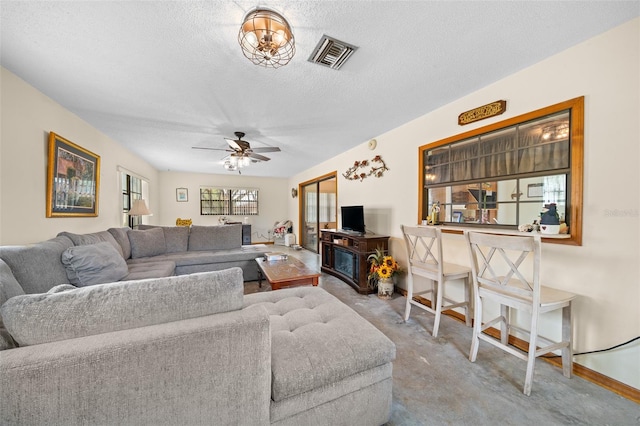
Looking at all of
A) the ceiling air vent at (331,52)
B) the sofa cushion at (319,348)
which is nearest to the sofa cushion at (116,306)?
the sofa cushion at (319,348)

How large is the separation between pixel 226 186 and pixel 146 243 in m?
4.10

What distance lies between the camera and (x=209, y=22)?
1.46m

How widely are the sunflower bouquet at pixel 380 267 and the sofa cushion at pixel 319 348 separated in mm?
1647

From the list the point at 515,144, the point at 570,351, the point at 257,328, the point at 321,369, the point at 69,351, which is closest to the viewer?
the point at 69,351

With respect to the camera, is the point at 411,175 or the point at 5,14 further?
the point at 411,175

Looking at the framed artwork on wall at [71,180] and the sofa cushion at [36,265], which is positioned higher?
the framed artwork on wall at [71,180]

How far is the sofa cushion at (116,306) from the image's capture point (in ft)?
2.69

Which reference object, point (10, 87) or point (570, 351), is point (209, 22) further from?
point (570, 351)

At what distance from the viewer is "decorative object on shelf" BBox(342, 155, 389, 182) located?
3650mm

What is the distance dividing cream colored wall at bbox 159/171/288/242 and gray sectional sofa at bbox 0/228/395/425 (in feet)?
20.4

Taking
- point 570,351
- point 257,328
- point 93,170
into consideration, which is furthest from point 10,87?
point 570,351

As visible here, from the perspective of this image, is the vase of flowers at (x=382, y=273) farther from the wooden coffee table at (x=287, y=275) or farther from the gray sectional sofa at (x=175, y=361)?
the gray sectional sofa at (x=175, y=361)

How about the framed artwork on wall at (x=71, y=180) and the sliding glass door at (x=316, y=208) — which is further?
the sliding glass door at (x=316, y=208)

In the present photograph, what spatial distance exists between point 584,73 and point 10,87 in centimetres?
449
